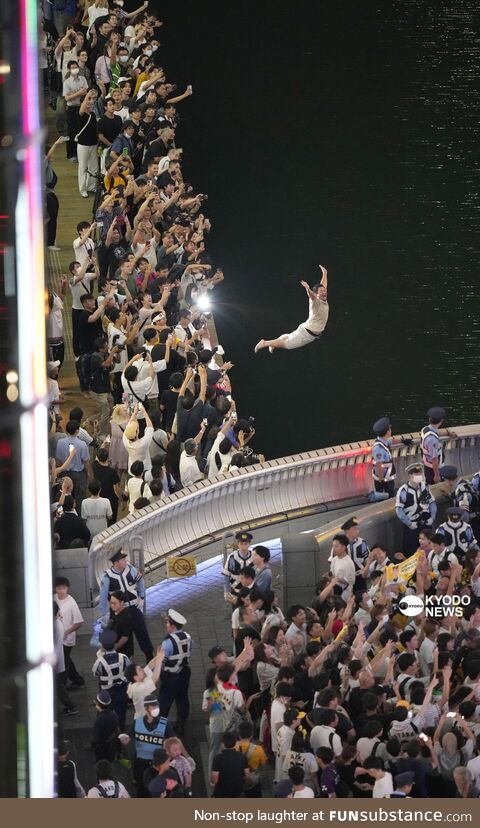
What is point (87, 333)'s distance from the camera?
778 inches

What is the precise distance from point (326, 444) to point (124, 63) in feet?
24.2

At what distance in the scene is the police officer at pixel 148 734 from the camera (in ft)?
38.4

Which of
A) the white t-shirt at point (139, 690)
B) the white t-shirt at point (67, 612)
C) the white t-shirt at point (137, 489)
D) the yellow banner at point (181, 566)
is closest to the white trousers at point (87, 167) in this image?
the white t-shirt at point (137, 489)

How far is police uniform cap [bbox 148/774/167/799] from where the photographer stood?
34.4 feet

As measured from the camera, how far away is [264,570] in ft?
46.6

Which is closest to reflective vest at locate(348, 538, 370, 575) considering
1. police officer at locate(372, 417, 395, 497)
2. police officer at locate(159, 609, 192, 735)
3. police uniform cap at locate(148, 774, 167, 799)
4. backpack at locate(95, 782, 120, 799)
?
police officer at locate(159, 609, 192, 735)

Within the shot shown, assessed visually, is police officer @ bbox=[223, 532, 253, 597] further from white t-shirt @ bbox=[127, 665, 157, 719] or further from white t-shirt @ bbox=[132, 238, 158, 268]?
white t-shirt @ bbox=[132, 238, 158, 268]

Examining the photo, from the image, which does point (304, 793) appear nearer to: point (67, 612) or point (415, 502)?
point (67, 612)

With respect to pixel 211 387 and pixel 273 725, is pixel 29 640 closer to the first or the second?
pixel 273 725

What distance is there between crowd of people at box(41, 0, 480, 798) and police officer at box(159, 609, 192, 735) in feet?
0.05

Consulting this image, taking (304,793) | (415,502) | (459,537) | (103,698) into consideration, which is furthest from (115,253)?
(304,793)

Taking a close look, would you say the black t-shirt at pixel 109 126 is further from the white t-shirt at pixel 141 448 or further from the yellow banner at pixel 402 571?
the yellow banner at pixel 402 571

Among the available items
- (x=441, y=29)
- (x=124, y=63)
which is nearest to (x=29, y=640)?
(x=124, y=63)

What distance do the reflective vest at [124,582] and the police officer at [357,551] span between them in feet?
6.66
